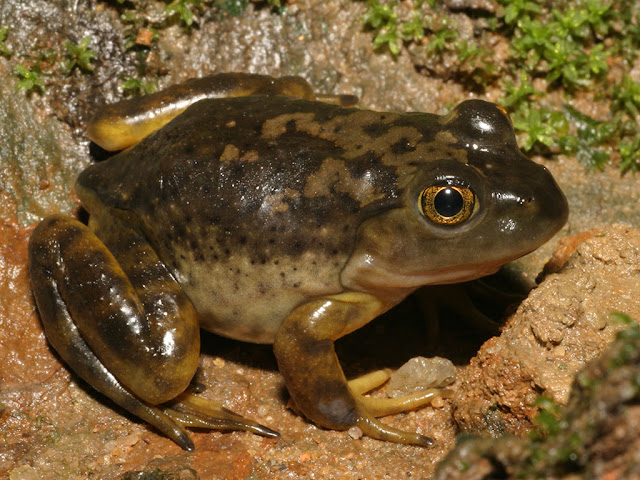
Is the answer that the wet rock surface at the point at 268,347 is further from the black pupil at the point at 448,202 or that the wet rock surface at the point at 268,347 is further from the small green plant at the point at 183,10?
the black pupil at the point at 448,202

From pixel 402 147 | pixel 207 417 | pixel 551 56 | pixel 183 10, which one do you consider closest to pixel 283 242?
pixel 402 147

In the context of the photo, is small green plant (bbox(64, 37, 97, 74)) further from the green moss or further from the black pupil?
the black pupil

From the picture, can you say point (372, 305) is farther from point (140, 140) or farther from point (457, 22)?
point (457, 22)

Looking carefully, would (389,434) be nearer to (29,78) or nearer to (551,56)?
(551,56)

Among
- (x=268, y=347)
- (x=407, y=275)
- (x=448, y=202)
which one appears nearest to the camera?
(x=448, y=202)

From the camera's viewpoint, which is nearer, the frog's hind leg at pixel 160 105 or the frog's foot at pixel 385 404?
the frog's foot at pixel 385 404

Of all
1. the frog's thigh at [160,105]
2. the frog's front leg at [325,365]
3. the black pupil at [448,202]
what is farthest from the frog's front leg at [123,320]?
the black pupil at [448,202]
